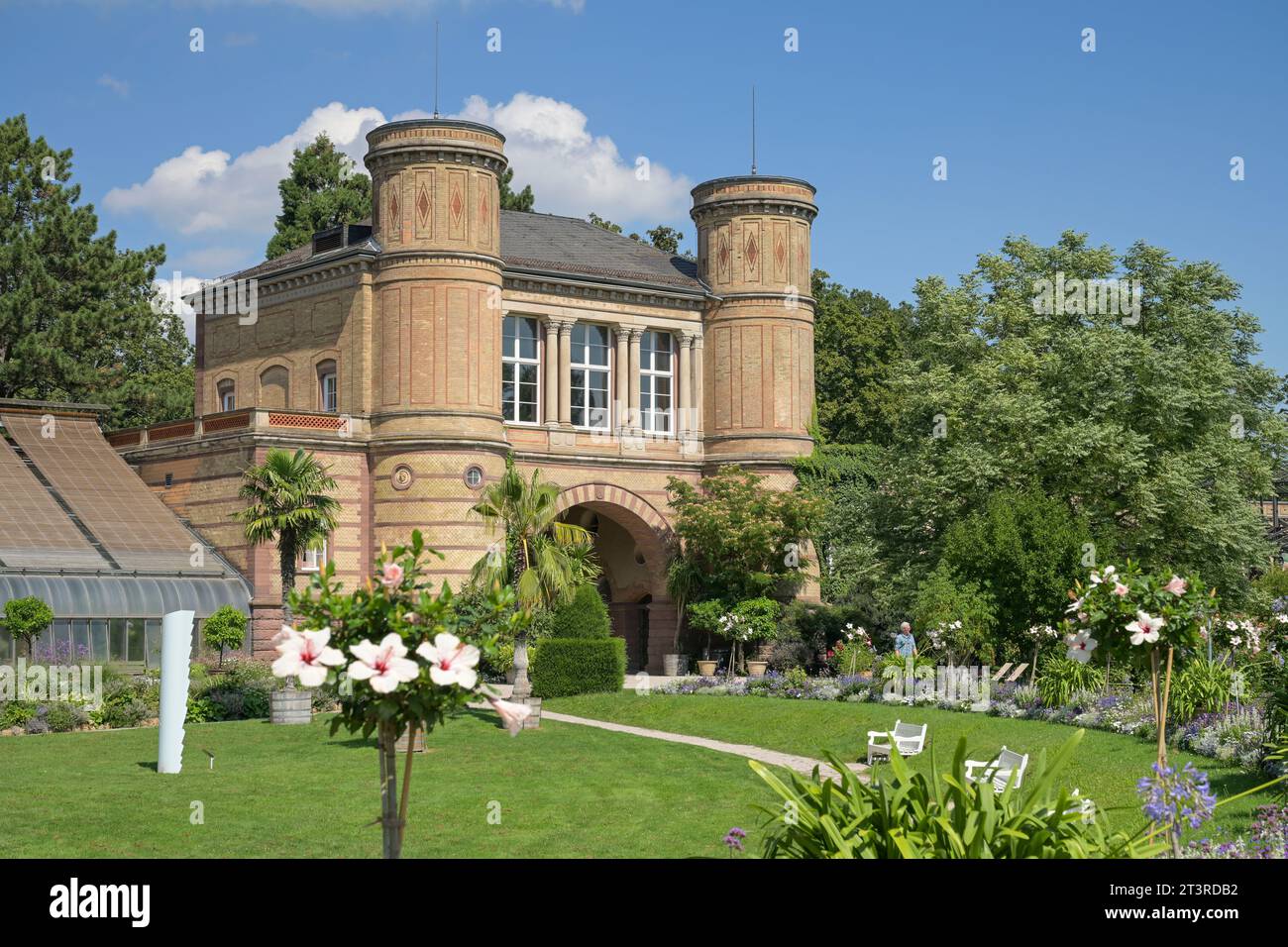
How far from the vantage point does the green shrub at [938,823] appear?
30.3 feet

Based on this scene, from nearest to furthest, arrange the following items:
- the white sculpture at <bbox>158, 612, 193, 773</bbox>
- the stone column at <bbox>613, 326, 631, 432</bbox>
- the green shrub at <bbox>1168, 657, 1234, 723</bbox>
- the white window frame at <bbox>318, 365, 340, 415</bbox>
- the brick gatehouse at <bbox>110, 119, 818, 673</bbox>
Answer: the white sculpture at <bbox>158, 612, 193, 773</bbox>
the green shrub at <bbox>1168, 657, 1234, 723</bbox>
the brick gatehouse at <bbox>110, 119, 818, 673</bbox>
the white window frame at <bbox>318, 365, 340, 415</bbox>
the stone column at <bbox>613, 326, 631, 432</bbox>

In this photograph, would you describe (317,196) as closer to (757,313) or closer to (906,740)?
(757,313)

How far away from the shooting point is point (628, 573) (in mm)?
50000

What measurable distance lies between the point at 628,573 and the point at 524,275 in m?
10.5

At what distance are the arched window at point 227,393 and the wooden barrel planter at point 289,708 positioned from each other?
21.3 m

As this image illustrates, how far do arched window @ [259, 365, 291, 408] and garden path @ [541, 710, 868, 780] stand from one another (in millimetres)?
17422

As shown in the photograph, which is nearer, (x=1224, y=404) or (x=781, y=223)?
(x=1224, y=404)

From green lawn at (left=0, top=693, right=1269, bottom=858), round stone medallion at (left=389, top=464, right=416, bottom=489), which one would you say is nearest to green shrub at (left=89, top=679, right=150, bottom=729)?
green lawn at (left=0, top=693, right=1269, bottom=858)

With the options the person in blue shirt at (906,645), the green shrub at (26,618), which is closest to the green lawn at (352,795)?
the green shrub at (26,618)

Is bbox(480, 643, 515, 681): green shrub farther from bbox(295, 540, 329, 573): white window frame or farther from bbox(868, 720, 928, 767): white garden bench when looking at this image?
bbox(868, 720, 928, 767): white garden bench

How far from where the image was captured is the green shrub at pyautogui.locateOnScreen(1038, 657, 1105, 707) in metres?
28.7

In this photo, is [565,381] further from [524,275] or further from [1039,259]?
[1039,259]

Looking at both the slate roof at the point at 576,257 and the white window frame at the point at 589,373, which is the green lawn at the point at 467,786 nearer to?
the white window frame at the point at 589,373
